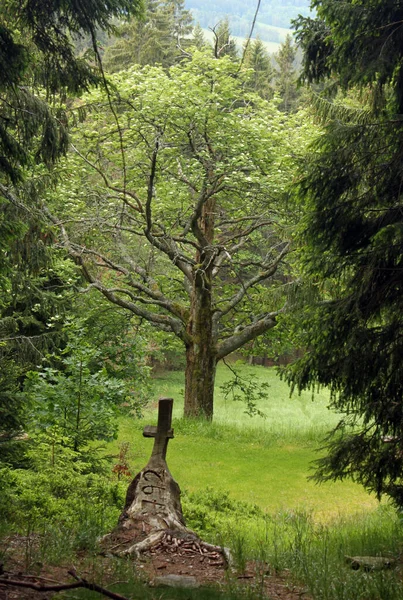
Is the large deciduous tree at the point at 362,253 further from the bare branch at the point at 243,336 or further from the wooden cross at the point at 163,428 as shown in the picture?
the bare branch at the point at 243,336

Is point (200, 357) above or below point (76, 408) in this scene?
above

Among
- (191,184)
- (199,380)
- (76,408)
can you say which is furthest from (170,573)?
(199,380)

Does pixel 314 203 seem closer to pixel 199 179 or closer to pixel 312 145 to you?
pixel 312 145

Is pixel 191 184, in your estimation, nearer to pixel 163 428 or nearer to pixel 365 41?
pixel 365 41

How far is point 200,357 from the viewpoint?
16.4m

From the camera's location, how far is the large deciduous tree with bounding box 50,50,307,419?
13.9 m

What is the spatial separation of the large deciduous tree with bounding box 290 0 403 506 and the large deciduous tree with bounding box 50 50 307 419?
6.42 meters

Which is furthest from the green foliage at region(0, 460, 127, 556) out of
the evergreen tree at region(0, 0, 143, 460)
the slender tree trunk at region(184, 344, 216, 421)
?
the slender tree trunk at region(184, 344, 216, 421)

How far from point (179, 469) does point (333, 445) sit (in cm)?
679

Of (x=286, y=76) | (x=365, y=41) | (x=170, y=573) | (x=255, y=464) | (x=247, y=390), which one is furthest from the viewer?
(x=286, y=76)

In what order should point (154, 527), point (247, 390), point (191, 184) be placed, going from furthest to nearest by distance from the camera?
point (247, 390) < point (191, 184) < point (154, 527)

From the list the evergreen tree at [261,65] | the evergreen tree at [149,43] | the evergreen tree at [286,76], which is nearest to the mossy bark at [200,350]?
the evergreen tree at [149,43]

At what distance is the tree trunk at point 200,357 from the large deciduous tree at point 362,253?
10.4 meters

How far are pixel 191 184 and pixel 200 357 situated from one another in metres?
4.69
